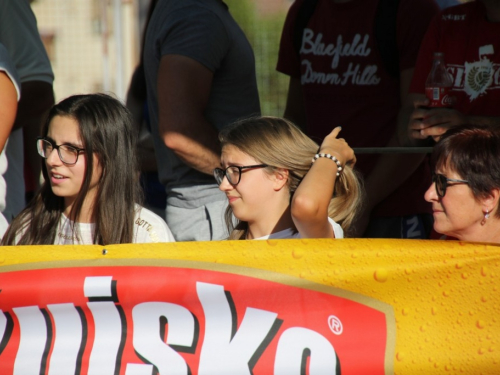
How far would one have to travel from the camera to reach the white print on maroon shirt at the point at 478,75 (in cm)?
350

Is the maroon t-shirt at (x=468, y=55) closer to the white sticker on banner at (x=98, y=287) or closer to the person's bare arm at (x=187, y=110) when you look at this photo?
the person's bare arm at (x=187, y=110)

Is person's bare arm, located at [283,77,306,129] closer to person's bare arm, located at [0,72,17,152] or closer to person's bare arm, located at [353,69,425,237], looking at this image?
person's bare arm, located at [353,69,425,237]

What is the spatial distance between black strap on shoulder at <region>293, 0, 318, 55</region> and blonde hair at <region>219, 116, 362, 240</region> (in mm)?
1327

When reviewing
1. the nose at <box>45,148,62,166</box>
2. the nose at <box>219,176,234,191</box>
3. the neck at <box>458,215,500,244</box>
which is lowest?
the neck at <box>458,215,500,244</box>

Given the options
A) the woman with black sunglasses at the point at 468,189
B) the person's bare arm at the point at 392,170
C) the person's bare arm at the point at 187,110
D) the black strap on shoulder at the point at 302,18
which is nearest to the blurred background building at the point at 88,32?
the black strap on shoulder at the point at 302,18

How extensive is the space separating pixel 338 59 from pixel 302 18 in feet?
1.21

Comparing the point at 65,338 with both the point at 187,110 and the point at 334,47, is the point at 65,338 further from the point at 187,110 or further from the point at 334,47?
the point at 334,47

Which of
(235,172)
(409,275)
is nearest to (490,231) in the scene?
(409,275)

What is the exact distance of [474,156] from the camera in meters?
2.74

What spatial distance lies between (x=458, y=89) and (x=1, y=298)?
85.5 inches

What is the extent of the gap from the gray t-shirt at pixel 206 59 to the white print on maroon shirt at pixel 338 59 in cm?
61

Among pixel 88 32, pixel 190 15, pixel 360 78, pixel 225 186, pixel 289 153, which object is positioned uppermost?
pixel 190 15

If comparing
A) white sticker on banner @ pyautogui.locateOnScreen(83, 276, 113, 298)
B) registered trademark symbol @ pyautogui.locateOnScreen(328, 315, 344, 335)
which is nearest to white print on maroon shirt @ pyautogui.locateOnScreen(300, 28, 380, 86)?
registered trademark symbol @ pyautogui.locateOnScreen(328, 315, 344, 335)

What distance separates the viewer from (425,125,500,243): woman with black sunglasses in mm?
2699
